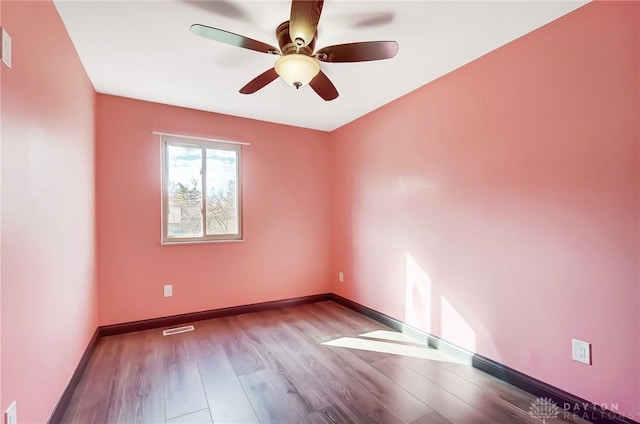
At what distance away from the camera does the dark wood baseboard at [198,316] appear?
2.83 metres

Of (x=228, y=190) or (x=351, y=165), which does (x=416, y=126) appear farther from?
(x=228, y=190)

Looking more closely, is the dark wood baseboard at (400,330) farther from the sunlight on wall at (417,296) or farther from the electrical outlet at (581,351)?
the electrical outlet at (581,351)

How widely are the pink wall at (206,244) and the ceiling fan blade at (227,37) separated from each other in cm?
185

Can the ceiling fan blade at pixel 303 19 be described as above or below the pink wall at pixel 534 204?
above

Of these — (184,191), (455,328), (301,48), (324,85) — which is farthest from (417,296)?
(184,191)

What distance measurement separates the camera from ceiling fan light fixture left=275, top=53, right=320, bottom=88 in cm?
170

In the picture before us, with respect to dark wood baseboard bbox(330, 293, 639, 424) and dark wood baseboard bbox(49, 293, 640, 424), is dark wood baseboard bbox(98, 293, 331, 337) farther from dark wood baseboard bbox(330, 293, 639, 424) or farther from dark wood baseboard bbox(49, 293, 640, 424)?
dark wood baseboard bbox(330, 293, 639, 424)

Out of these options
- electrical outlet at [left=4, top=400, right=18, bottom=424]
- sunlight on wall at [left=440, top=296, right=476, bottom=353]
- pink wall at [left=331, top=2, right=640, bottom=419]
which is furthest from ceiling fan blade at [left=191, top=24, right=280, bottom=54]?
sunlight on wall at [left=440, top=296, right=476, bottom=353]

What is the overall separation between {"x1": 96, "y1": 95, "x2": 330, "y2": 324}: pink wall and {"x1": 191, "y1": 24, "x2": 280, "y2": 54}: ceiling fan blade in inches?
72.7

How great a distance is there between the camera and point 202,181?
10.8 ft

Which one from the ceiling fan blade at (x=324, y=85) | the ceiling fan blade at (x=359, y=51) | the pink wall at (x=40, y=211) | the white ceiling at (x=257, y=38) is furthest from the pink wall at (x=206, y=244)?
the ceiling fan blade at (x=359, y=51)

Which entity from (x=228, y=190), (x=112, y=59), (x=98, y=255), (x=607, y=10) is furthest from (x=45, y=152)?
(x=607, y=10)

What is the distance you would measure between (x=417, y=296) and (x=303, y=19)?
2425mm

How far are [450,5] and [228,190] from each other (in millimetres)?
2728
